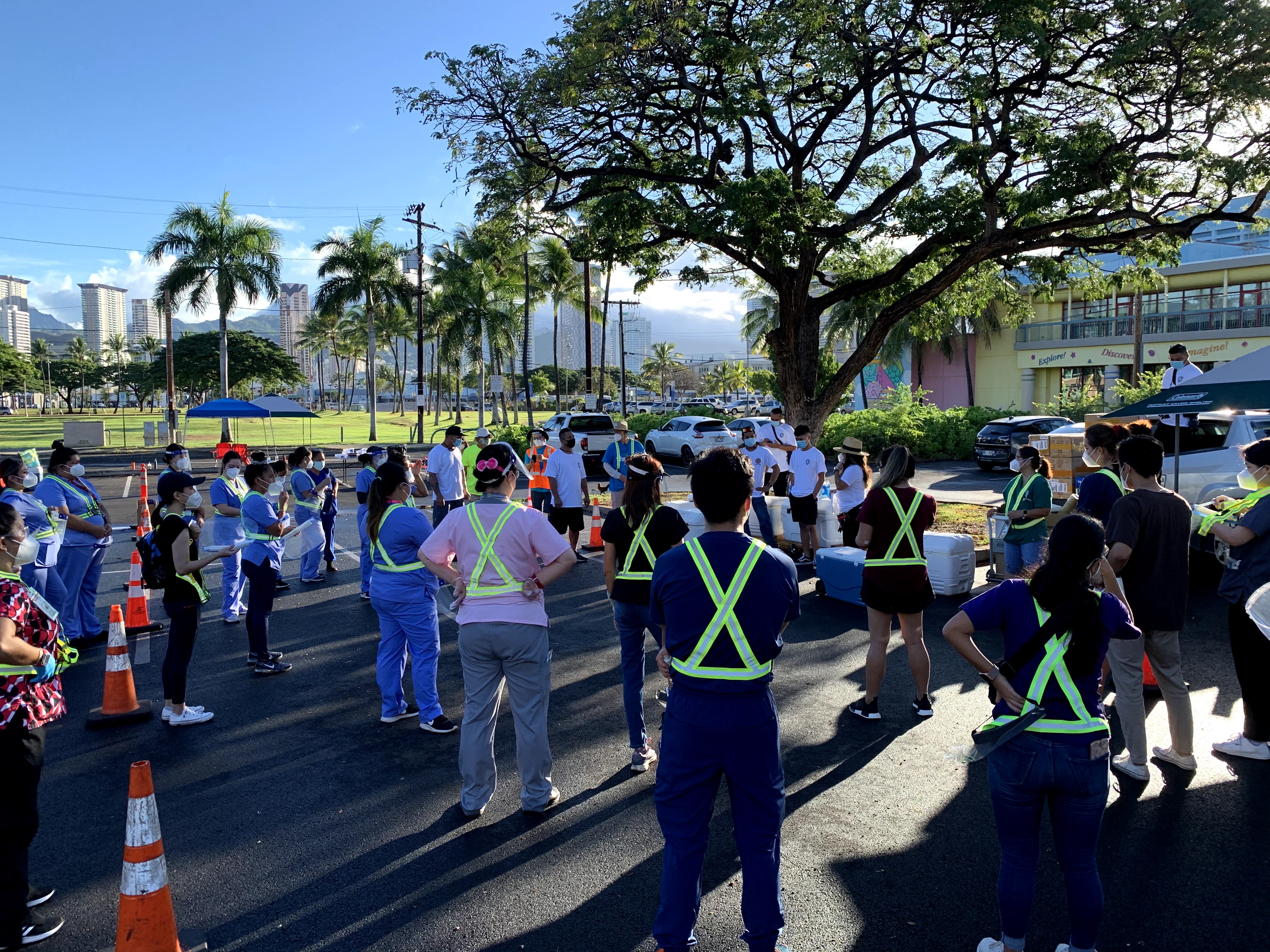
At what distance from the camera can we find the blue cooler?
855cm

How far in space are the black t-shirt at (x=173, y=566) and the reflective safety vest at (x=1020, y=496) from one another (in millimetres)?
6420

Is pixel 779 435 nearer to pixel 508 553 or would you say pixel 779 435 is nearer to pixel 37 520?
pixel 508 553

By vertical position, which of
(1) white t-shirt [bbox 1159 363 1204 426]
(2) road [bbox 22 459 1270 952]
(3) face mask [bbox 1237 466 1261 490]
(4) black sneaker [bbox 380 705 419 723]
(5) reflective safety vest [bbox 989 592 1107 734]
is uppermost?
(1) white t-shirt [bbox 1159 363 1204 426]

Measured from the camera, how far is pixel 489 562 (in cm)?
417

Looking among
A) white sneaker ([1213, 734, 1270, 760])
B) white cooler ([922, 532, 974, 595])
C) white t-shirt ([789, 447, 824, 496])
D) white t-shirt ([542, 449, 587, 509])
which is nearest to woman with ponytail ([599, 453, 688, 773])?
white sneaker ([1213, 734, 1270, 760])

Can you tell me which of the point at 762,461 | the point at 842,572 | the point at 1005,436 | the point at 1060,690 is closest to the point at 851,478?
the point at 842,572

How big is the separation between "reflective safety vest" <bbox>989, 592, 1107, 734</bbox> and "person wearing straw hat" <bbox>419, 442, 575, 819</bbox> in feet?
7.12

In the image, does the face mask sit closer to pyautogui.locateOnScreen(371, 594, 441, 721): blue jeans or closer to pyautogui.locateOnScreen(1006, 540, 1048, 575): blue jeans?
pyautogui.locateOnScreen(1006, 540, 1048, 575): blue jeans

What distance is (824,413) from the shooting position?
14242 millimetres

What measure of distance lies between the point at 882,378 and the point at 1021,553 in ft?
150

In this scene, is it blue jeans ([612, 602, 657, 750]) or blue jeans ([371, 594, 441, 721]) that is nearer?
blue jeans ([612, 602, 657, 750])

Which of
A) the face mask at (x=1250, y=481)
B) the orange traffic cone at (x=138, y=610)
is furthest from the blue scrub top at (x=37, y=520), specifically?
the face mask at (x=1250, y=481)

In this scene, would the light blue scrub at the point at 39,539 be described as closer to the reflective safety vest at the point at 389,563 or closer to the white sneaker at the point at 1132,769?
the reflective safety vest at the point at 389,563

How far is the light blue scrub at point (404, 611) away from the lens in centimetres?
537
